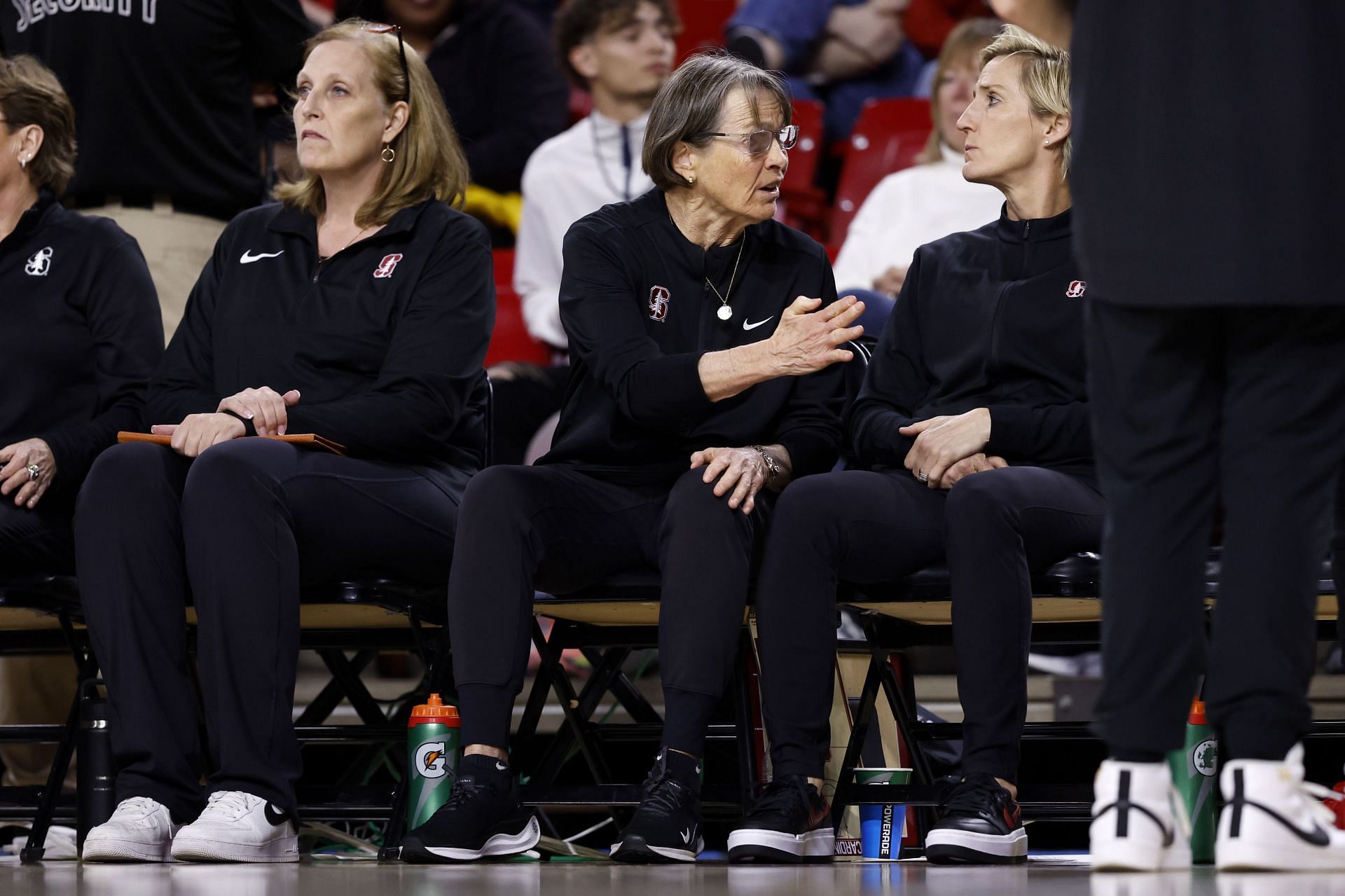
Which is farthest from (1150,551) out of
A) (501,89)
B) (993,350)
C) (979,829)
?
(501,89)

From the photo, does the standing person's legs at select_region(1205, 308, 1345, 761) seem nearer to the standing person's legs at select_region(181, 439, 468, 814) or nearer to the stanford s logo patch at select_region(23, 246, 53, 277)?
the standing person's legs at select_region(181, 439, 468, 814)

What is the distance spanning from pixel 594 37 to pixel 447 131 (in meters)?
1.86

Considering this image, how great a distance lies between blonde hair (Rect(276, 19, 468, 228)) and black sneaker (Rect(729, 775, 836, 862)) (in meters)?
1.40

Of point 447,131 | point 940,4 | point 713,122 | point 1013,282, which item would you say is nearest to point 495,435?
point 447,131

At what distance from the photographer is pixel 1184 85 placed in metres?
1.76

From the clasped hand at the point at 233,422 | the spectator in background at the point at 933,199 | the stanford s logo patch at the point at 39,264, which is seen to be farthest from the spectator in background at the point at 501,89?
the clasped hand at the point at 233,422

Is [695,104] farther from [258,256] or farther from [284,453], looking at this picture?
[284,453]

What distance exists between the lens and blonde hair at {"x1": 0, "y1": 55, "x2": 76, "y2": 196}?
3.40 metres

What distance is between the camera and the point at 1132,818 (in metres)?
1.75

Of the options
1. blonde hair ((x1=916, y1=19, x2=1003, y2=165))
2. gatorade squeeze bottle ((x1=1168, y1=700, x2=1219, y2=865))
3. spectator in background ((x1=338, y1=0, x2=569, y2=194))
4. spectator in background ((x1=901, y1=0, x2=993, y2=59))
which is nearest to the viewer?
gatorade squeeze bottle ((x1=1168, y1=700, x2=1219, y2=865))

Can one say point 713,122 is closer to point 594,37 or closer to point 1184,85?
point 1184,85

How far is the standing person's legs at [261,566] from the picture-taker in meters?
2.57

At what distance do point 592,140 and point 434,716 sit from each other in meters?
2.61

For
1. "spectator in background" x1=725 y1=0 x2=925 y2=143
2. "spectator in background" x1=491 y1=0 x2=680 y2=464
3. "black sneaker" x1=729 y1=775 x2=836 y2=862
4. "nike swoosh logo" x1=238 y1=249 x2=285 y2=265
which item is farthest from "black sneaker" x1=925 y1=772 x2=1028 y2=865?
"spectator in background" x1=725 y1=0 x2=925 y2=143
